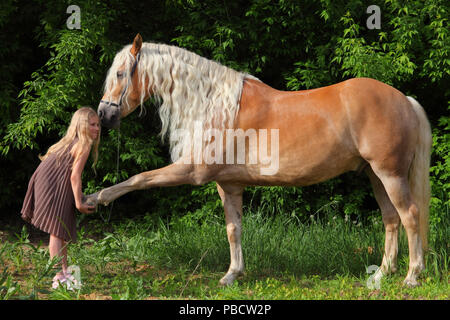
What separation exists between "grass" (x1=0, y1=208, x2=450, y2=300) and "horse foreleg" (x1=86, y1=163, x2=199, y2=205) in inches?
26.7

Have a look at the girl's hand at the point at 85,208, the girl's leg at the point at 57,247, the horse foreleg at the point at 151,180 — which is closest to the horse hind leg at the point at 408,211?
the horse foreleg at the point at 151,180

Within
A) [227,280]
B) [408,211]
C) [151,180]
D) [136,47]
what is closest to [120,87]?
[136,47]

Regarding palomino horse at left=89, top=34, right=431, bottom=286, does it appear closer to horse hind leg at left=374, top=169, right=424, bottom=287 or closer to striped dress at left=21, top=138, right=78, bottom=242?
horse hind leg at left=374, top=169, right=424, bottom=287

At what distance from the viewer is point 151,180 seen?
4.10 metres

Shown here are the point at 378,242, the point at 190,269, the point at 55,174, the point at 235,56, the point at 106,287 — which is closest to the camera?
the point at 55,174

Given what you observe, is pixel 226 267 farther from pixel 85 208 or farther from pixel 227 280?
pixel 85 208

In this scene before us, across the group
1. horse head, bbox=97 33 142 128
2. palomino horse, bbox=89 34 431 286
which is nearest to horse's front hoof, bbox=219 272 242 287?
palomino horse, bbox=89 34 431 286

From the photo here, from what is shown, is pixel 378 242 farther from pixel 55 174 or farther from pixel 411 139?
pixel 55 174

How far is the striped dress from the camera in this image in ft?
13.5

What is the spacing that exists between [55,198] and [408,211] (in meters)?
2.92

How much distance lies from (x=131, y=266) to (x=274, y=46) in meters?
4.06

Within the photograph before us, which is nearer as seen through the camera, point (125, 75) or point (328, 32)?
point (125, 75)

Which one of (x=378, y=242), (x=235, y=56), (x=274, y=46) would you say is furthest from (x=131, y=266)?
(x=274, y=46)

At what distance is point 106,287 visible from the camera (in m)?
4.52
